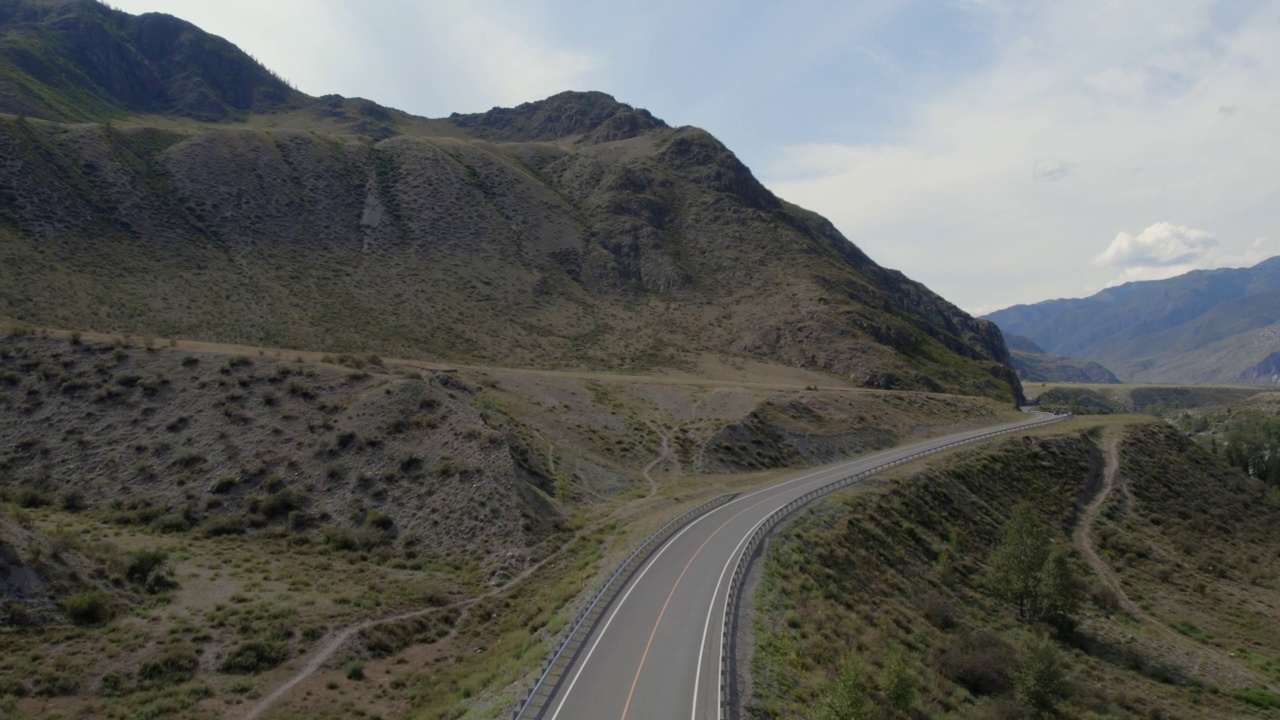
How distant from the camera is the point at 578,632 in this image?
19.6 m

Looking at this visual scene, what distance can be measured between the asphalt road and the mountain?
51.3 meters

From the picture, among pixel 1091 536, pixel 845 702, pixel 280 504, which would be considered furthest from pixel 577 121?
pixel 845 702

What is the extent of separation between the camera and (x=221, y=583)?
24828 mm

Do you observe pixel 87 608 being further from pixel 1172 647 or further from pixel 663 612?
pixel 1172 647

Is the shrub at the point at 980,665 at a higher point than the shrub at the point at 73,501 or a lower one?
lower

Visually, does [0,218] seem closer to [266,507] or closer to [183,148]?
[183,148]

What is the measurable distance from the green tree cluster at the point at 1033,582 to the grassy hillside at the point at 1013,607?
767 millimetres

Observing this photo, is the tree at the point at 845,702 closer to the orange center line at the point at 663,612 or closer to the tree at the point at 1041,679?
the orange center line at the point at 663,612

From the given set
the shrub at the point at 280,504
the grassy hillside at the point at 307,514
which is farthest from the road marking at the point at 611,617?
the shrub at the point at 280,504

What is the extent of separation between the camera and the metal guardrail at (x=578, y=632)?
51.3 ft

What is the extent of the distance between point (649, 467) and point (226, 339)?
42.8 metres

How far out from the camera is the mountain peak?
161m

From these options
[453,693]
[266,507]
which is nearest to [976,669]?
[453,693]

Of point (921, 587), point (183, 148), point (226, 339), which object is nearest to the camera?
point (921, 587)
